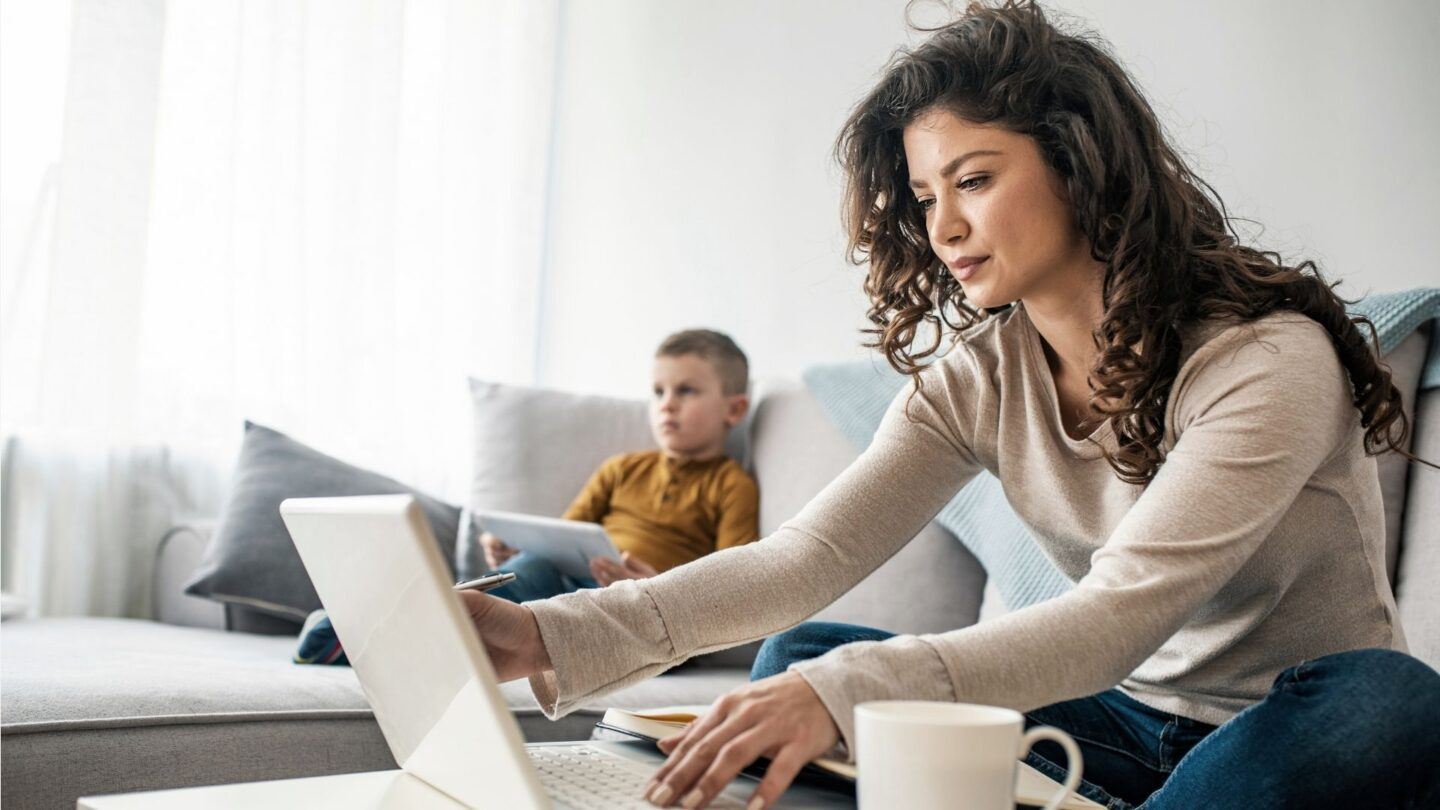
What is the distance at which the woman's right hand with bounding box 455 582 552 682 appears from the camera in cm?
88

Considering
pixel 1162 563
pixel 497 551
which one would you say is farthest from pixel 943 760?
pixel 497 551

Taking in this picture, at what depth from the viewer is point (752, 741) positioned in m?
0.70

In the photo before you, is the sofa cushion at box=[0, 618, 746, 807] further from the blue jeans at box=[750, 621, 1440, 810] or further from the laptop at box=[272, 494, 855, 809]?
the blue jeans at box=[750, 621, 1440, 810]

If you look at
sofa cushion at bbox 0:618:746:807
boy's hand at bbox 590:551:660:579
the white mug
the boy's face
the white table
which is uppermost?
the white mug

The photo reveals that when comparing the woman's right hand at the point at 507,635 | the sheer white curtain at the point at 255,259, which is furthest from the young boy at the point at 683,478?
the woman's right hand at the point at 507,635

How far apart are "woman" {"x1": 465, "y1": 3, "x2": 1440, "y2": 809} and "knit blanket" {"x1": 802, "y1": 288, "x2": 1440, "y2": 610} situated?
371mm

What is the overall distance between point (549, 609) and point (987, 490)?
3.32 ft

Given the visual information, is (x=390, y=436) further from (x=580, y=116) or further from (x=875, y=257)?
(x=875, y=257)

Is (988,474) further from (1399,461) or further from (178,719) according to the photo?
(178,719)

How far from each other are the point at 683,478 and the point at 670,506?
0.20ft

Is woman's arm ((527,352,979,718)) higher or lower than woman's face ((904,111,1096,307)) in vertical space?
lower

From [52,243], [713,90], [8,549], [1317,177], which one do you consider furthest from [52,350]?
[1317,177]

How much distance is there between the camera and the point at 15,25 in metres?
2.17

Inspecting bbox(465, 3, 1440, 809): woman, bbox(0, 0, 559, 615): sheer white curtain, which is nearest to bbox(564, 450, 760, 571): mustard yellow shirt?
bbox(0, 0, 559, 615): sheer white curtain
